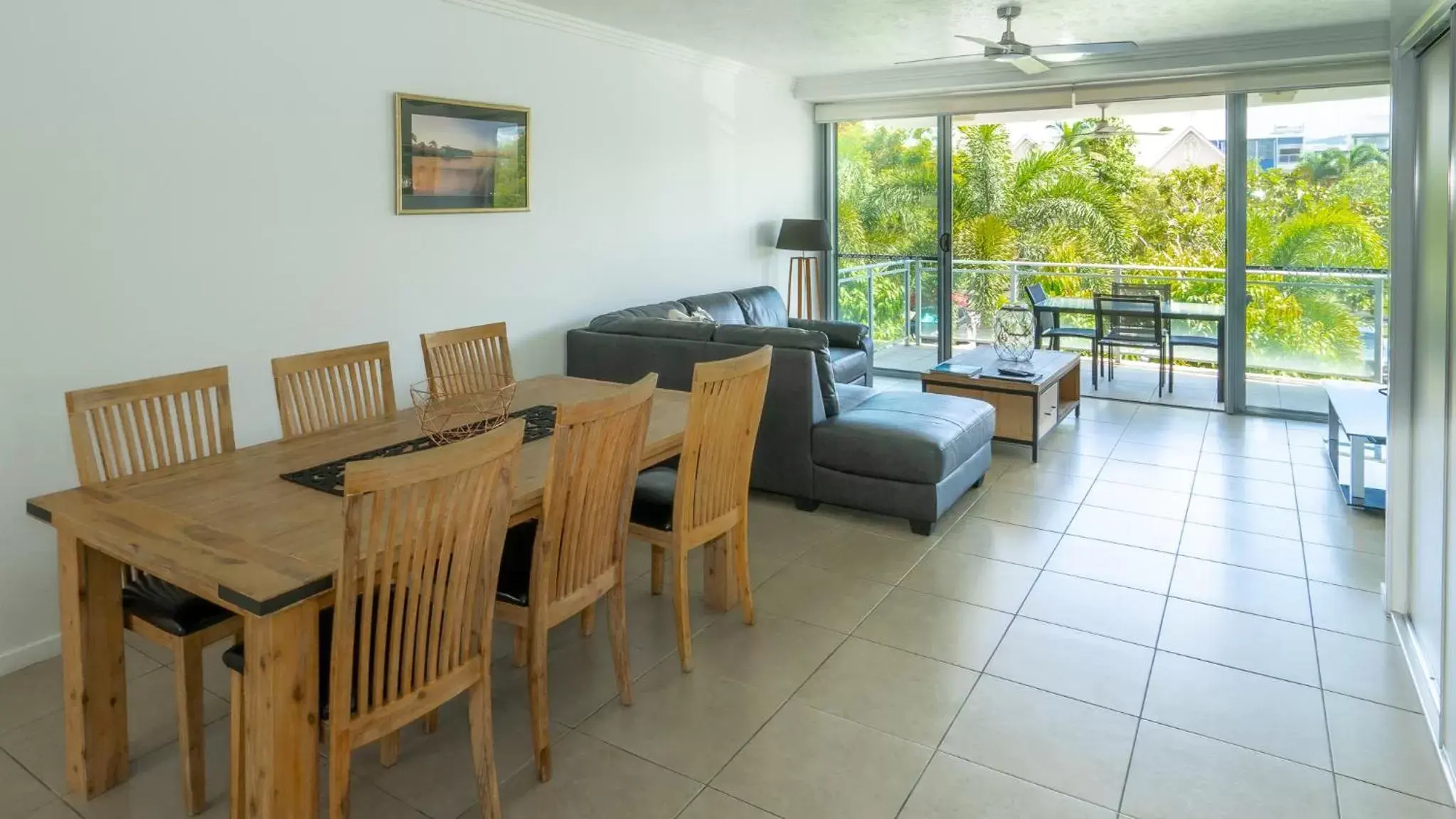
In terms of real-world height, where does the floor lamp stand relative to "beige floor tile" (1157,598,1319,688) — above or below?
above

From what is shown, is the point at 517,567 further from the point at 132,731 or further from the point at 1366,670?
the point at 1366,670

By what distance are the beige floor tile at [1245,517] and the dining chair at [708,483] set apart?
7.56ft

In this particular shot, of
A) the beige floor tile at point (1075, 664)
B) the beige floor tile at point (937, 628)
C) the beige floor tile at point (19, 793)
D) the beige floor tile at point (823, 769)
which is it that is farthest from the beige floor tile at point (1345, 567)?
the beige floor tile at point (19, 793)

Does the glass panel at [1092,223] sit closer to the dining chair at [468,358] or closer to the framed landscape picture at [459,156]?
the framed landscape picture at [459,156]

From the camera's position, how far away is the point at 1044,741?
246 centimetres

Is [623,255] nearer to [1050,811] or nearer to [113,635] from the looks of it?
[113,635]

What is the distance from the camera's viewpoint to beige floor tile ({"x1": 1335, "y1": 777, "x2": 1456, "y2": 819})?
2.13 m

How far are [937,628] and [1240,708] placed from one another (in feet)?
2.97

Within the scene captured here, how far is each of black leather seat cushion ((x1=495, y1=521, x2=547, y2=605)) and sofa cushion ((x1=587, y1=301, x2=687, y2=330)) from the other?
2.34 metres

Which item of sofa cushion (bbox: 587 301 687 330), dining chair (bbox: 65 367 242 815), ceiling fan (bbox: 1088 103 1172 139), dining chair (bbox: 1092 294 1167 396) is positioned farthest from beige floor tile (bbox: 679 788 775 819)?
ceiling fan (bbox: 1088 103 1172 139)

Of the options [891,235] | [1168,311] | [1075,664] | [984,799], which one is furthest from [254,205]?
[1168,311]

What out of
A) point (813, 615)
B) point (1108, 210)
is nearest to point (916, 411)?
point (813, 615)

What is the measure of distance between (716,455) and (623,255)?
2779mm

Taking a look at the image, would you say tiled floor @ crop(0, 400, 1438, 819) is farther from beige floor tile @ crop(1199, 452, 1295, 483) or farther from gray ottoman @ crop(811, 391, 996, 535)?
beige floor tile @ crop(1199, 452, 1295, 483)
